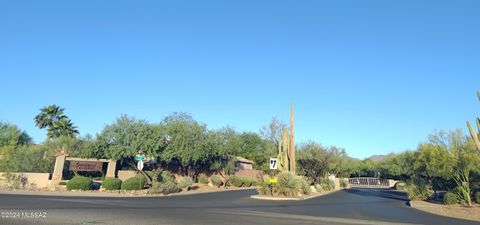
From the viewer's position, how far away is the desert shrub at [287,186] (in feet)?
98.2

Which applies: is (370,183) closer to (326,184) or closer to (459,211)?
(326,184)

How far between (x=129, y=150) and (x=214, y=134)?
10.6 metres

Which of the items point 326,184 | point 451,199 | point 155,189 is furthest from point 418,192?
point 155,189

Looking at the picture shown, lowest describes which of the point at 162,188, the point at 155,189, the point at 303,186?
the point at 155,189

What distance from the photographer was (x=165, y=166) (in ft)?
161

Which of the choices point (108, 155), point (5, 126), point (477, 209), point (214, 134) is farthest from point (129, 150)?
point (477, 209)

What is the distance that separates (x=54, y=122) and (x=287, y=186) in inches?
1792

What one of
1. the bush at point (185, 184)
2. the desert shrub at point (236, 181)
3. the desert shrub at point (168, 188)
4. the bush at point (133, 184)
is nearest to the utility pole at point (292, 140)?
the desert shrub at point (168, 188)

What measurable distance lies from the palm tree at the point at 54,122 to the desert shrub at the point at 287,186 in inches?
1682

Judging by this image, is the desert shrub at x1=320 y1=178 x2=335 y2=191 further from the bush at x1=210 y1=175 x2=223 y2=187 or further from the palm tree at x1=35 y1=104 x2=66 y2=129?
the palm tree at x1=35 y1=104 x2=66 y2=129

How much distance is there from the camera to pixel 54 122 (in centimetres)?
6247

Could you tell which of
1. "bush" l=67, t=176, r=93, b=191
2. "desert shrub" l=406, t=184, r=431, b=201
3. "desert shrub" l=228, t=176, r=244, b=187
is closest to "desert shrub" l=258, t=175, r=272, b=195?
"desert shrub" l=406, t=184, r=431, b=201

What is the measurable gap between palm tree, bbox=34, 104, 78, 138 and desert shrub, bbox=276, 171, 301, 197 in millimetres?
42723

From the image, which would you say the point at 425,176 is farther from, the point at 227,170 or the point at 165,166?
the point at 165,166
